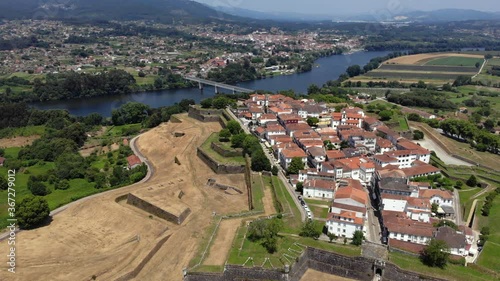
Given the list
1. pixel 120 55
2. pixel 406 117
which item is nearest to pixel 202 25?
pixel 120 55

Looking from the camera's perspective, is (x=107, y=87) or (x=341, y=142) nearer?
(x=341, y=142)

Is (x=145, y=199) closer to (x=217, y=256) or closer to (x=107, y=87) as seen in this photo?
(x=217, y=256)

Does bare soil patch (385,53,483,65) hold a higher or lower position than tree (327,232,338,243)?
lower

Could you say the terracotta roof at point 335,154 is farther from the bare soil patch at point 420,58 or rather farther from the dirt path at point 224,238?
the bare soil patch at point 420,58

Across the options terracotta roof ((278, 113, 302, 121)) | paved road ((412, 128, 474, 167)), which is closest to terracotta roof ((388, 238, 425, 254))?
paved road ((412, 128, 474, 167))

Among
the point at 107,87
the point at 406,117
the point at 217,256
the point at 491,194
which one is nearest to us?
the point at 217,256

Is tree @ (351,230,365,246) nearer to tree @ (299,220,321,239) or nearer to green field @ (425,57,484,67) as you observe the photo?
tree @ (299,220,321,239)

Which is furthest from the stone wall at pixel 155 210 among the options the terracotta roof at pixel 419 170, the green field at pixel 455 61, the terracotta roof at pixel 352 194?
the green field at pixel 455 61
